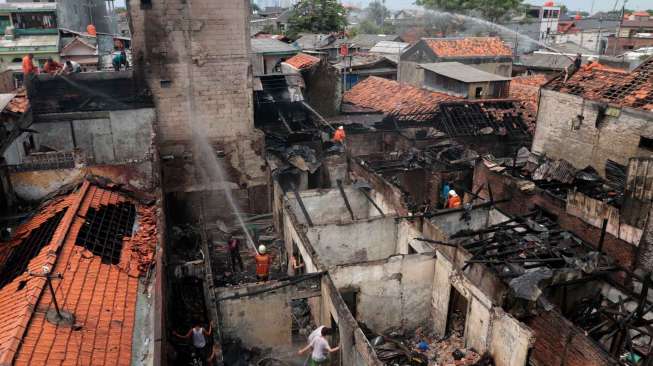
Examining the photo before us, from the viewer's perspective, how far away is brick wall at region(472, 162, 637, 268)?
14.9 meters

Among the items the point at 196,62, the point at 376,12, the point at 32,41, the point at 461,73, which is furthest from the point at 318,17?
the point at 376,12

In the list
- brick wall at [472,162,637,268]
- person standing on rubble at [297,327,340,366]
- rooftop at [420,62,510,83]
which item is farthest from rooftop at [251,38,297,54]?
person standing on rubble at [297,327,340,366]

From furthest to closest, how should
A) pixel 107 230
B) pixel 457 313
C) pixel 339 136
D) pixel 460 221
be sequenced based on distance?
pixel 339 136
pixel 460 221
pixel 457 313
pixel 107 230

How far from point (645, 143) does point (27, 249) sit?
18.7 meters

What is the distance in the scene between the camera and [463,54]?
35.4 meters

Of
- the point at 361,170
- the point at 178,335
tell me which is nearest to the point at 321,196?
the point at 361,170

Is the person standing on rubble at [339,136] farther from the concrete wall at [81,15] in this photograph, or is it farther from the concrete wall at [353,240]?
the concrete wall at [81,15]

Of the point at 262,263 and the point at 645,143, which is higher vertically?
the point at 645,143

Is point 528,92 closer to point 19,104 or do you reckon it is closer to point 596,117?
point 596,117

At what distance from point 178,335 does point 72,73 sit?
471 inches

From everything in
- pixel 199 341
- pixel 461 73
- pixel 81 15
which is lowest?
pixel 199 341

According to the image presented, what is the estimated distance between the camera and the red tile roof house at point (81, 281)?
314 inches

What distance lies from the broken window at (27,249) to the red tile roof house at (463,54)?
2599 cm

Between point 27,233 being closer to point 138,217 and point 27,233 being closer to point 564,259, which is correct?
point 138,217
